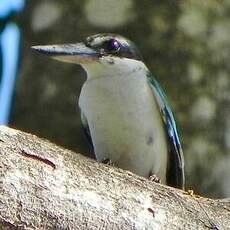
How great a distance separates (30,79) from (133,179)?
1267mm

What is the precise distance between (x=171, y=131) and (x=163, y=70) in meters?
0.26

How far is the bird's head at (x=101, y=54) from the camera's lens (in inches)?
152

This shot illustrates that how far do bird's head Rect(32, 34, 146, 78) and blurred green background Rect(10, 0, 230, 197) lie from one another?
0.07 m

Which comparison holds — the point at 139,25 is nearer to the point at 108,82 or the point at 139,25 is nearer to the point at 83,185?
the point at 108,82

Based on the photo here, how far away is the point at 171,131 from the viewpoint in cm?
414

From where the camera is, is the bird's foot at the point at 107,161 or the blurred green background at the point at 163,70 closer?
the blurred green background at the point at 163,70

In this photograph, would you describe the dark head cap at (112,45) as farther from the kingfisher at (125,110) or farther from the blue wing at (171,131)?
the blue wing at (171,131)

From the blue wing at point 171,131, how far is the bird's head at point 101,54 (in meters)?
0.11

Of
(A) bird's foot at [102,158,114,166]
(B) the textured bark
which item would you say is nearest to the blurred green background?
(A) bird's foot at [102,158,114,166]

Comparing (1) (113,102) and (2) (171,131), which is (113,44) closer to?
(1) (113,102)

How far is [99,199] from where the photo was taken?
2.80 metres

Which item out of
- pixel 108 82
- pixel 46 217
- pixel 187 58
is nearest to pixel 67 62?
pixel 108 82

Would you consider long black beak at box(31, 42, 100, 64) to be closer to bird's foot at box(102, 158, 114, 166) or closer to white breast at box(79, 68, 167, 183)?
white breast at box(79, 68, 167, 183)

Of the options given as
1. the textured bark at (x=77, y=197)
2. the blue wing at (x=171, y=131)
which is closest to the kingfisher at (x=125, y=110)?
the blue wing at (x=171, y=131)
